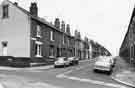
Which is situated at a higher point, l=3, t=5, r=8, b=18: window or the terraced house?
l=3, t=5, r=8, b=18: window

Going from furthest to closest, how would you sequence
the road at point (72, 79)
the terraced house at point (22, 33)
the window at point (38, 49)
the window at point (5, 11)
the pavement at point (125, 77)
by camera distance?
the window at point (5, 11)
the window at point (38, 49)
the terraced house at point (22, 33)
the pavement at point (125, 77)
the road at point (72, 79)

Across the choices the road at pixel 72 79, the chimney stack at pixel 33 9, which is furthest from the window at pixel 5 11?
the road at pixel 72 79

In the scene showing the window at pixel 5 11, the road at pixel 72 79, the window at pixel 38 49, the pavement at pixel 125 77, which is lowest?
the pavement at pixel 125 77

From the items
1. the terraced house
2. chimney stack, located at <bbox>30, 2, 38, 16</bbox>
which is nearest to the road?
the terraced house

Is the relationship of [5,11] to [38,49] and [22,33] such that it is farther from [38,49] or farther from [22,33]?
[38,49]

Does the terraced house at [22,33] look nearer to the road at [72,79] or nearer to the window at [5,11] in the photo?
the window at [5,11]

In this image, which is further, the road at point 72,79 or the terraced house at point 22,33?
the terraced house at point 22,33

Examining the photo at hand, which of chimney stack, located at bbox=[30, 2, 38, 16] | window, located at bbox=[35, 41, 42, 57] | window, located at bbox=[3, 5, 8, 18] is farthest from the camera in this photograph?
window, located at bbox=[3, 5, 8, 18]

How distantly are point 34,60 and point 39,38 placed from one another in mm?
4155

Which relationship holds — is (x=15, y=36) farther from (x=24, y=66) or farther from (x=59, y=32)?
(x=59, y=32)

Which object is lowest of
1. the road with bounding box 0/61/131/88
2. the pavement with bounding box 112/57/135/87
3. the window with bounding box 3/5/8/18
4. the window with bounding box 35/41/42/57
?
the pavement with bounding box 112/57/135/87

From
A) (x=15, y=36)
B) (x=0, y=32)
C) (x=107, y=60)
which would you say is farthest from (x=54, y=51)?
(x=107, y=60)

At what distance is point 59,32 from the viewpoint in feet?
103

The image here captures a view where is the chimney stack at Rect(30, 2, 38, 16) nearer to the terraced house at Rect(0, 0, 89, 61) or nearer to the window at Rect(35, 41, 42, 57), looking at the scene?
the terraced house at Rect(0, 0, 89, 61)
